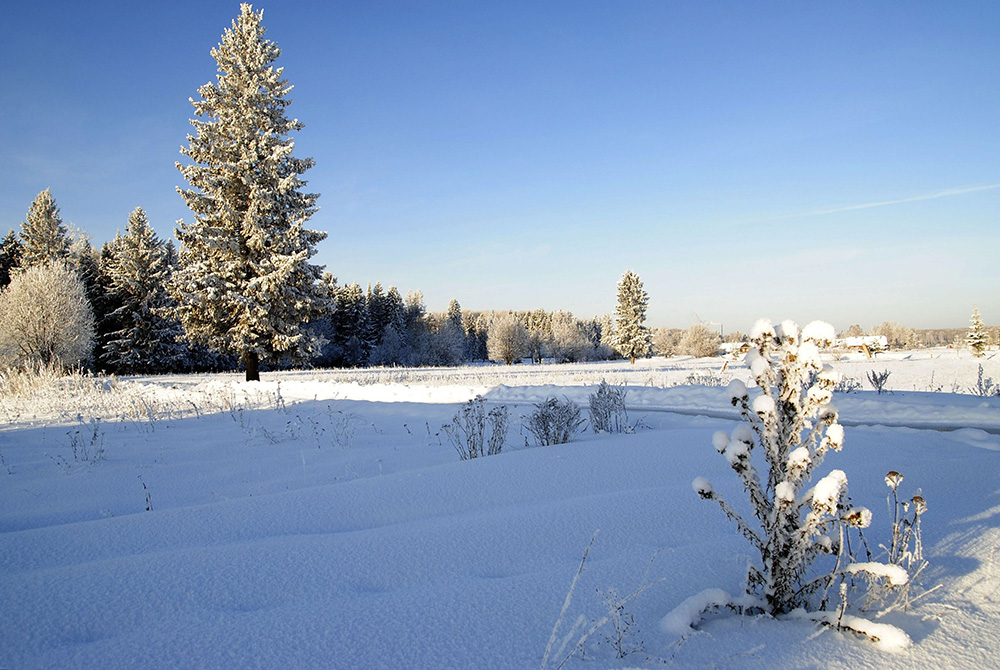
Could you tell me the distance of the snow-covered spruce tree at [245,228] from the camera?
18.0 m

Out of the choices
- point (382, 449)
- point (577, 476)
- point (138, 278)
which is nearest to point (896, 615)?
point (577, 476)

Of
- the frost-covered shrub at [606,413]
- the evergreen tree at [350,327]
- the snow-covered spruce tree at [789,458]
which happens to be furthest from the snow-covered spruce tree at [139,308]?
the snow-covered spruce tree at [789,458]

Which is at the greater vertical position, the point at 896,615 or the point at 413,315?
the point at 413,315

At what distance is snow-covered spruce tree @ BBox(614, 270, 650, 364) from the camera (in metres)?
53.5

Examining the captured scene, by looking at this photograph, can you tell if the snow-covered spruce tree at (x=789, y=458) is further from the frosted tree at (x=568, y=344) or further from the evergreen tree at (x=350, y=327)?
the frosted tree at (x=568, y=344)

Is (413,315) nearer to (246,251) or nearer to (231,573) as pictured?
(246,251)

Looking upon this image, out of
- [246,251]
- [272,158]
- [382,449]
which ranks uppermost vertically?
[272,158]

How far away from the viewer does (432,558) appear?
274 centimetres

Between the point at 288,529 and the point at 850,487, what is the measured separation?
398 centimetres

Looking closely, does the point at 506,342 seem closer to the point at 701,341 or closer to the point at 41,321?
the point at 701,341

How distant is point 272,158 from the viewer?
723 inches

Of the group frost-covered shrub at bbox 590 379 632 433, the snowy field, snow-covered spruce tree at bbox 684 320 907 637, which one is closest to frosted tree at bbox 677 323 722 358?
frost-covered shrub at bbox 590 379 632 433

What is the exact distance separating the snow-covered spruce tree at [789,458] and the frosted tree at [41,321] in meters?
31.4

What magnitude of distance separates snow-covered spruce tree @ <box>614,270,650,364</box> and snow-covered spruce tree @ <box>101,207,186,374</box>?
39.1m
